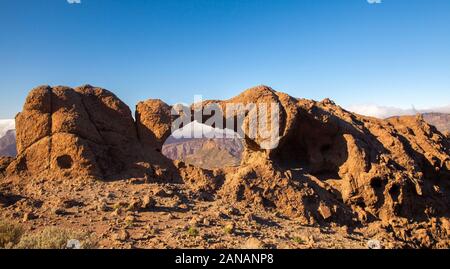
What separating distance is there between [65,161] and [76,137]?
0.93 m

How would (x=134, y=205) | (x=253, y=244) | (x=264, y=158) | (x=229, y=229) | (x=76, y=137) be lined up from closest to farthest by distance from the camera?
(x=253, y=244) < (x=229, y=229) < (x=134, y=205) < (x=76, y=137) < (x=264, y=158)

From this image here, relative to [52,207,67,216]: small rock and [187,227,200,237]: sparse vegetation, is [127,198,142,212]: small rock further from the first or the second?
[187,227,200,237]: sparse vegetation

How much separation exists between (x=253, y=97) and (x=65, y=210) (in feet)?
25.2

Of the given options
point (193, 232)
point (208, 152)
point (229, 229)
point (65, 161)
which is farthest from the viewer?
point (208, 152)

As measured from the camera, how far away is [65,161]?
12.9m

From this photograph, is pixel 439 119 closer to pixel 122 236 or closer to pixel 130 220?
pixel 130 220

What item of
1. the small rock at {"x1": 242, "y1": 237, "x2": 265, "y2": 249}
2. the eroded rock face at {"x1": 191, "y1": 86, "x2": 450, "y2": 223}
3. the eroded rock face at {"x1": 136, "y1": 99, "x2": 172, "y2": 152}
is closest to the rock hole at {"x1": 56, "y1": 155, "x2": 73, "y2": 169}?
the eroded rock face at {"x1": 136, "y1": 99, "x2": 172, "y2": 152}

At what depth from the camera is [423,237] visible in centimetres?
1392

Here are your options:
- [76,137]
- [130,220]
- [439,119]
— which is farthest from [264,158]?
[439,119]

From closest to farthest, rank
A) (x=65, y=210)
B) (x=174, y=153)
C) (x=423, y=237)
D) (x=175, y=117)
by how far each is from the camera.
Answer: (x=65, y=210) → (x=423, y=237) → (x=175, y=117) → (x=174, y=153)

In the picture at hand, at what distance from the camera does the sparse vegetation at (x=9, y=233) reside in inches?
313
